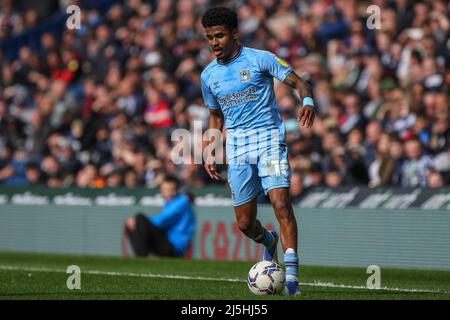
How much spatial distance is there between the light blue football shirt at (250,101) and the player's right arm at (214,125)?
18.8 inches

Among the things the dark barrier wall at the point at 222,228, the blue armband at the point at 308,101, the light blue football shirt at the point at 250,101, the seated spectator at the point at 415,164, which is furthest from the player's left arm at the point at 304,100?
the seated spectator at the point at 415,164

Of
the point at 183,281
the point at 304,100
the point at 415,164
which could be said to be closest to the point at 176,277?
the point at 183,281

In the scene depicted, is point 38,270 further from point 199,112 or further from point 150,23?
point 150,23

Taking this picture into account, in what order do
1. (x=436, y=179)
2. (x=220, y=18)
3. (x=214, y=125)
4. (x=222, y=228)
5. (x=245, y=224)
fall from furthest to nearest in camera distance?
1. (x=222, y=228)
2. (x=436, y=179)
3. (x=214, y=125)
4. (x=245, y=224)
5. (x=220, y=18)

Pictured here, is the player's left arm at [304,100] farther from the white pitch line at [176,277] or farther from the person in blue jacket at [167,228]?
the person in blue jacket at [167,228]

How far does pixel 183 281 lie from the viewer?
11.9 meters

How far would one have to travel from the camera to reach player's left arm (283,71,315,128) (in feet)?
31.6

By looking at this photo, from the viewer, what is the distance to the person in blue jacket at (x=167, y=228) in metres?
18.0

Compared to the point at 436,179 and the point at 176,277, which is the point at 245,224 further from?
the point at 436,179

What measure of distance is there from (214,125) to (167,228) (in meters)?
7.18

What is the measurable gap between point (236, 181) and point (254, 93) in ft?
2.84

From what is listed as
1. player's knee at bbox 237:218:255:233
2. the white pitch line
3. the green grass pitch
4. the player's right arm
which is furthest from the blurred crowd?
player's knee at bbox 237:218:255:233

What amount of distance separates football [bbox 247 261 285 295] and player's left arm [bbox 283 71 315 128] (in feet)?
4.38

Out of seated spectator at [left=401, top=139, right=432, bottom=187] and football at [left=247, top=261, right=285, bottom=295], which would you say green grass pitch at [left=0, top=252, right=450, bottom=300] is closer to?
football at [left=247, top=261, right=285, bottom=295]
